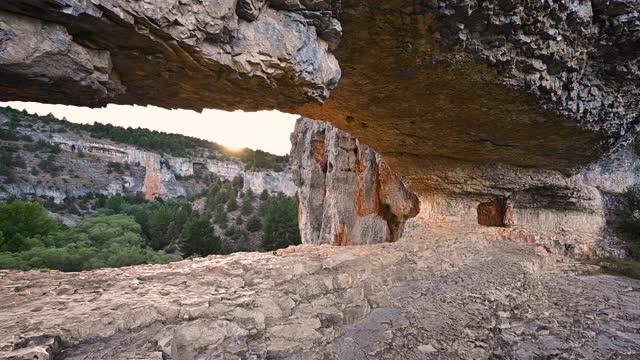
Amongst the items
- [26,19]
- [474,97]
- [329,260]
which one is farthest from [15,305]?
[474,97]

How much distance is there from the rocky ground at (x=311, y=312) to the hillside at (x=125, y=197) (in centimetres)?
1063

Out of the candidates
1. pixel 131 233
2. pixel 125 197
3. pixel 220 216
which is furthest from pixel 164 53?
pixel 125 197

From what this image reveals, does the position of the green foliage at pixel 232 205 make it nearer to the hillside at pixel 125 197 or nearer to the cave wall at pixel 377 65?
the hillside at pixel 125 197

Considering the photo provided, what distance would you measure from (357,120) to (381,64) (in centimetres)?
190

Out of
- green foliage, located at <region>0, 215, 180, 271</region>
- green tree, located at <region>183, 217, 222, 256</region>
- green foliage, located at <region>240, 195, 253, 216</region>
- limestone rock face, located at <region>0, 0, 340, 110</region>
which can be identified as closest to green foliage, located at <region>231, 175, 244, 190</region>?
green foliage, located at <region>240, 195, 253, 216</region>

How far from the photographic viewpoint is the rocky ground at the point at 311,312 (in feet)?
6.54

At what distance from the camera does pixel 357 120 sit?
5289mm

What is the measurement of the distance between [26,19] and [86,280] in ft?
7.13

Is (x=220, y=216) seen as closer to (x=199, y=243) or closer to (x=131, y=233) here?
(x=199, y=243)

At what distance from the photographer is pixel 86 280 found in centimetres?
280

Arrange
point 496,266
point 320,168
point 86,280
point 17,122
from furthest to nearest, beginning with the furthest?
point 17,122, point 320,168, point 496,266, point 86,280

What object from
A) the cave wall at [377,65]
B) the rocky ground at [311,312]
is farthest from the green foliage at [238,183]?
the rocky ground at [311,312]

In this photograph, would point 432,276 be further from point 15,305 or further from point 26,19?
point 26,19

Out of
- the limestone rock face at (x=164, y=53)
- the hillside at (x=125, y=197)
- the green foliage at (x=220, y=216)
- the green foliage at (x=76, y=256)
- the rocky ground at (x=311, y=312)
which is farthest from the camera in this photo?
the green foliage at (x=220, y=216)
